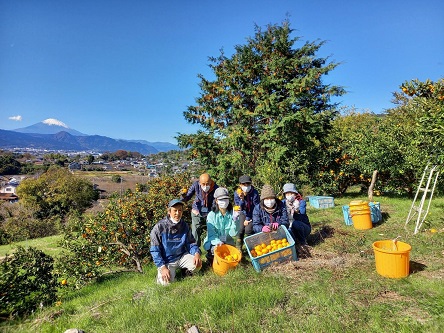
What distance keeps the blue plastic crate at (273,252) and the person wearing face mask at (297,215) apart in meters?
0.55

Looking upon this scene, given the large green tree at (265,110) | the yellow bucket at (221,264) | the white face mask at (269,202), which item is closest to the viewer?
the yellow bucket at (221,264)

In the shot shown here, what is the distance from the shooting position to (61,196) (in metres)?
40.8

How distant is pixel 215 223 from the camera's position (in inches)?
207

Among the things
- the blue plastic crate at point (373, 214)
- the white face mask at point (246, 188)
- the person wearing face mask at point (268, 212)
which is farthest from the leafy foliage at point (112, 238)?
the blue plastic crate at point (373, 214)

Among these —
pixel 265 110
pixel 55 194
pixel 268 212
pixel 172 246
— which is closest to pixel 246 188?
pixel 268 212

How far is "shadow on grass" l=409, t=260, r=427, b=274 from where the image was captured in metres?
4.30

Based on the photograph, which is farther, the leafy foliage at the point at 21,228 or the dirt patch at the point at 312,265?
the leafy foliage at the point at 21,228

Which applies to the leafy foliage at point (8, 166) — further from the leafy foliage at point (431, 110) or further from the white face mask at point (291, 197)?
the leafy foliage at point (431, 110)

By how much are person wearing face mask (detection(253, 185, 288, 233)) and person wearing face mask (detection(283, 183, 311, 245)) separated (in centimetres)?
37

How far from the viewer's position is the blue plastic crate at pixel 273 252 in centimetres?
453

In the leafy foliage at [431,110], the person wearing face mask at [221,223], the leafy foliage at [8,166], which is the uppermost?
the leafy foliage at [431,110]

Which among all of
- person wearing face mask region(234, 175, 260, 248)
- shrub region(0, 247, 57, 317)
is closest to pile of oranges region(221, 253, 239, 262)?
person wearing face mask region(234, 175, 260, 248)

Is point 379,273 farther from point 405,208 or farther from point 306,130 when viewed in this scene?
point 306,130

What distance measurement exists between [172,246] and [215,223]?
3.05 feet
